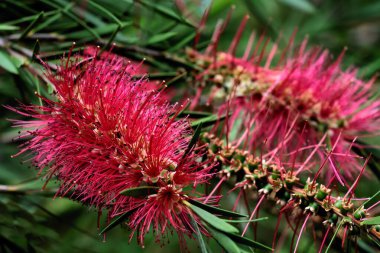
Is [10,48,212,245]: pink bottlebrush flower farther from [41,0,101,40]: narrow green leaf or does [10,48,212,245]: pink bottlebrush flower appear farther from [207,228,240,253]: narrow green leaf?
[41,0,101,40]: narrow green leaf

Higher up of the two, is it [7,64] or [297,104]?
[297,104]

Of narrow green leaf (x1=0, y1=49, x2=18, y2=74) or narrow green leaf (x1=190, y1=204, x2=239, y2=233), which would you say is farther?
narrow green leaf (x1=0, y1=49, x2=18, y2=74)

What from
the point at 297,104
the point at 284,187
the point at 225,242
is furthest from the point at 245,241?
the point at 297,104

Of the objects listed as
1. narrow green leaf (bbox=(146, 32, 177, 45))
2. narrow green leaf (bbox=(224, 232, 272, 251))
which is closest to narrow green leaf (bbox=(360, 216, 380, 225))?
narrow green leaf (bbox=(224, 232, 272, 251))

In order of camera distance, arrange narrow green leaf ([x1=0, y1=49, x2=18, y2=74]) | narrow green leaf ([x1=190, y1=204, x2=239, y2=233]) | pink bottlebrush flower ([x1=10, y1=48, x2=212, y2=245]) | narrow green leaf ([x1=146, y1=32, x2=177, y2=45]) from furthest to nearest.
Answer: narrow green leaf ([x1=146, y1=32, x2=177, y2=45]) → narrow green leaf ([x1=0, y1=49, x2=18, y2=74]) → pink bottlebrush flower ([x1=10, y1=48, x2=212, y2=245]) → narrow green leaf ([x1=190, y1=204, x2=239, y2=233])

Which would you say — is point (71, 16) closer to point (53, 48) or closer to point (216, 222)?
point (53, 48)

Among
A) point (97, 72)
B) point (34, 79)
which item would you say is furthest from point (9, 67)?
point (97, 72)
